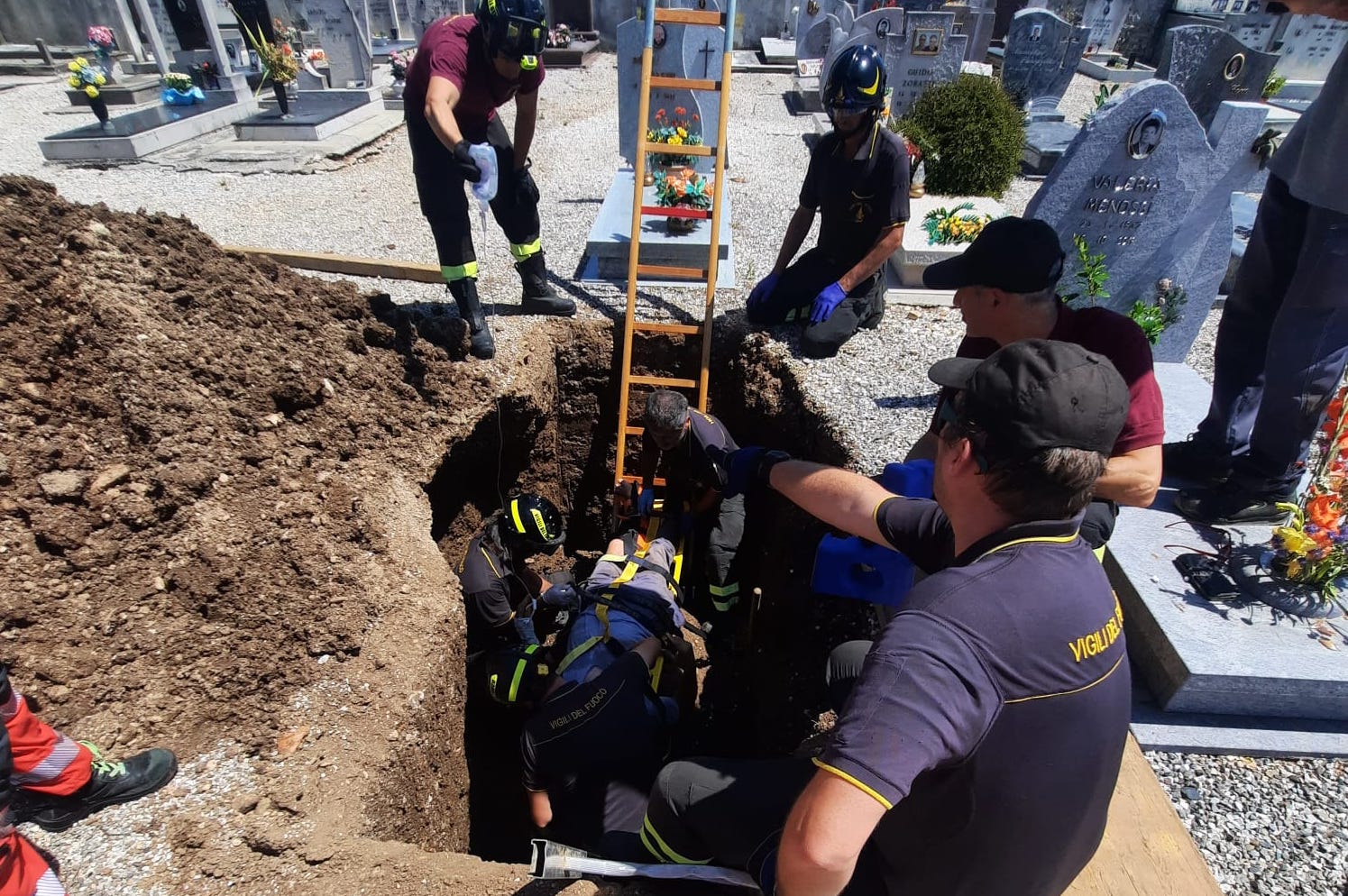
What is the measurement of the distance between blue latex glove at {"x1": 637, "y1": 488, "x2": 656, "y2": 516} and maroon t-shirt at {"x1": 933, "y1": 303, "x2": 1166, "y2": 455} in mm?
2801

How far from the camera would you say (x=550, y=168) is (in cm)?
884

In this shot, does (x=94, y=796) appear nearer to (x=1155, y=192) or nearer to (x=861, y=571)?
(x=861, y=571)

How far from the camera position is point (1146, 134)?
4.33 metres

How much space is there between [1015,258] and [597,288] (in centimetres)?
390

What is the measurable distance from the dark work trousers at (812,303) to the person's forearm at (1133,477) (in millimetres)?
2601

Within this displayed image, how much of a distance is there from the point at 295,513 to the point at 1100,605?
323 cm

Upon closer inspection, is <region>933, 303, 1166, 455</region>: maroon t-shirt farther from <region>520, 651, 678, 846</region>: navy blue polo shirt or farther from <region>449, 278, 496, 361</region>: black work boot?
<region>449, 278, 496, 361</region>: black work boot

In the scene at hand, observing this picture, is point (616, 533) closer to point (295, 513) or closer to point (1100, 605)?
point (295, 513)

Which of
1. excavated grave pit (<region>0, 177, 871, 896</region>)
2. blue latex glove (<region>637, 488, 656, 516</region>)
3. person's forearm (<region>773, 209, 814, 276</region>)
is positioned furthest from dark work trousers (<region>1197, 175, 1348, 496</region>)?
blue latex glove (<region>637, 488, 656, 516</region>)

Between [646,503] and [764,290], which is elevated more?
[764,290]

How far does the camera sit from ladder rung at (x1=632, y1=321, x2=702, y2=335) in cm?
498

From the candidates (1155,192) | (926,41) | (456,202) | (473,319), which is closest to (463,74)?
(456,202)

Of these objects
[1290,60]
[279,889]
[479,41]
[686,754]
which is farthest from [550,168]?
[1290,60]

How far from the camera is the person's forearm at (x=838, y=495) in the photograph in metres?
2.17
